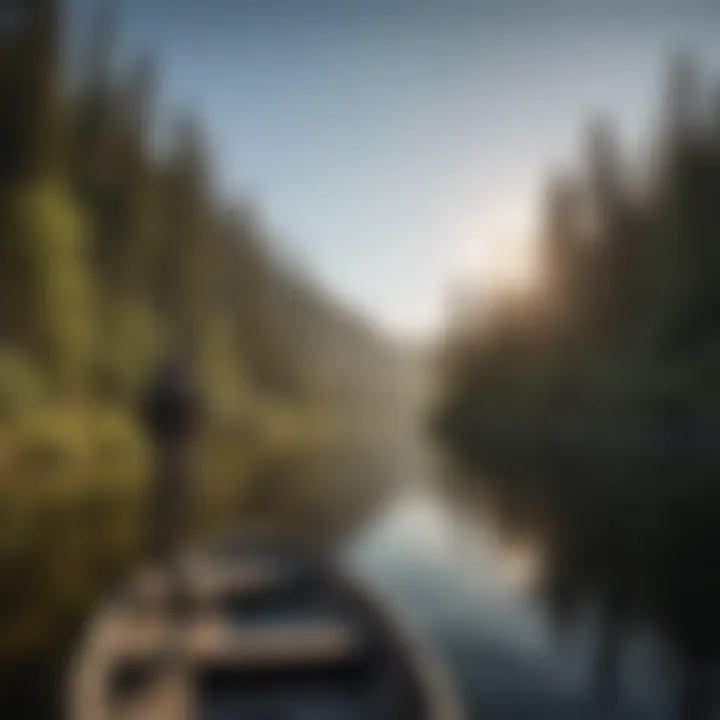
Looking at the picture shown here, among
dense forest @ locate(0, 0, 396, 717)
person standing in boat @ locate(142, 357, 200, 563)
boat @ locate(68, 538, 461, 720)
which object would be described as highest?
dense forest @ locate(0, 0, 396, 717)

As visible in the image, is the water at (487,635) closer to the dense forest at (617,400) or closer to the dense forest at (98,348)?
the dense forest at (617,400)

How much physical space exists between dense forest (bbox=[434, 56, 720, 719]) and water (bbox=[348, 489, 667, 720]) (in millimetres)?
439

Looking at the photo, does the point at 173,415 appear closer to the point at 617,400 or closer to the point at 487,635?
the point at 487,635

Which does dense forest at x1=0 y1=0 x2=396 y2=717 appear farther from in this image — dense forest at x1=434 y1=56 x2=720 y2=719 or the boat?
dense forest at x1=434 y1=56 x2=720 y2=719

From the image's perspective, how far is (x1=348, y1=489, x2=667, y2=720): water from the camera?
11.2 meters

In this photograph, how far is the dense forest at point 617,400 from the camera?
56.4 ft

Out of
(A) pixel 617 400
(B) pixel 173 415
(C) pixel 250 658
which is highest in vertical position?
(A) pixel 617 400

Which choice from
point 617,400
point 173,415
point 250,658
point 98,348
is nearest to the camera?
point 250,658

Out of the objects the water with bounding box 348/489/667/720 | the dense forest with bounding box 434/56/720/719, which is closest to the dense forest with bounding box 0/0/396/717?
the water with bounding box 348/489/667/720

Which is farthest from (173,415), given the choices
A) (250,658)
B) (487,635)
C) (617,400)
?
(617,400)

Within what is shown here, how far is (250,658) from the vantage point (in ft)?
29.4

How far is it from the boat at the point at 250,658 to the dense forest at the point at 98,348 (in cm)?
212

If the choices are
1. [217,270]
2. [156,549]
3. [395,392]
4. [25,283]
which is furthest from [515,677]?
[395,392]

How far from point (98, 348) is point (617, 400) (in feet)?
97.7
